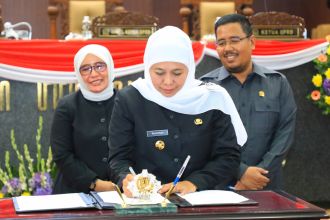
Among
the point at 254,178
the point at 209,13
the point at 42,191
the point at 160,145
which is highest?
the point at 209,13

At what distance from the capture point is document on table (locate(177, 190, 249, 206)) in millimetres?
1933

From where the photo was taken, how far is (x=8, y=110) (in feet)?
14.3

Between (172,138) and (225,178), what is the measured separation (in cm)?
23

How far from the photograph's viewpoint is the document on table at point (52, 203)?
1.84m

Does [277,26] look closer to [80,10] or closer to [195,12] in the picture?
[195,12]

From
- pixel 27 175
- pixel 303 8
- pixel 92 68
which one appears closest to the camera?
pixel 92 68

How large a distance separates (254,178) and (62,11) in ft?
16.5

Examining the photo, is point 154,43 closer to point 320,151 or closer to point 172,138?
point 172,138

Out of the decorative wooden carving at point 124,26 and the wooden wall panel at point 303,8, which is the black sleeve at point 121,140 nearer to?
the decorative wooden carving at point 124,26

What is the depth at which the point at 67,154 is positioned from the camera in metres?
3.04

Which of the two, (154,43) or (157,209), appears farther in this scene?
(154,43)

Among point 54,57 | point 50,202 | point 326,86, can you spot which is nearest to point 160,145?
point 50,202

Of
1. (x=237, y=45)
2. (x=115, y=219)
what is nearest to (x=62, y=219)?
(x=115, y=219)

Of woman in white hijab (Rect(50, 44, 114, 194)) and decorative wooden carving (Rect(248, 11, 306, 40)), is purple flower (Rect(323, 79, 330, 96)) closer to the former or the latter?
decorative wooden carving (Rect(248, 11, 306, 40))
